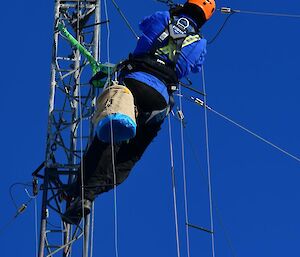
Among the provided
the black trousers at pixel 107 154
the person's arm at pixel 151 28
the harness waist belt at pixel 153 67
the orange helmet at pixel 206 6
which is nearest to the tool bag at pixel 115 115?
the black trousers at pixel 107 154

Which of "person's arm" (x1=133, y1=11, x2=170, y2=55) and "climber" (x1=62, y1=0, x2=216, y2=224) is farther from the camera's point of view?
"person's arm" (x1=133, y1=11, x2=170, y2=55)

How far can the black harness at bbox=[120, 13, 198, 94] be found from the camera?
22.0m

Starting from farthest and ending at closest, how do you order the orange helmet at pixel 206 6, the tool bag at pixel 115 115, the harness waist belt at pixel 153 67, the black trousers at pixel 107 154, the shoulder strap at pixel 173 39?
the orange helmet at pixel 206 6 → the shoulder strap at pixel 173 39 → the harness waist belt at pixel 153 67 → the black trousers at pixel 107 154 → the tool bag at pixel 115 115

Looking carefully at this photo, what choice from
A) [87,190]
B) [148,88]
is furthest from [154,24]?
[87,190]

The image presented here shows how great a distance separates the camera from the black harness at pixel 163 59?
21953 mm

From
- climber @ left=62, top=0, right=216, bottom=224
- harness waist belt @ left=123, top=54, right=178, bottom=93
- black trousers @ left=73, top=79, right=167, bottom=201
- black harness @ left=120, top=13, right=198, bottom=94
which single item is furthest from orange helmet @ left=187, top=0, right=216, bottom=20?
black trousers @ left=73, top=79, right=167, bottom=201

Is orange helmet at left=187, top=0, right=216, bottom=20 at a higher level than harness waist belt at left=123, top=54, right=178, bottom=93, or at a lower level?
higher

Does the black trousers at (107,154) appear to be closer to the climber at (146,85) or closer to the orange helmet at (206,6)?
the climber at (146,85)

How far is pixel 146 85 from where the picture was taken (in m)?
21.8

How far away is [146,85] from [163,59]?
50 centimetres

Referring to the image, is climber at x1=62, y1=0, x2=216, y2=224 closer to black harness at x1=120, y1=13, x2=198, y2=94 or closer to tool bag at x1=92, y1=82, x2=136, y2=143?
black harness at x1=120, y1=13, x2=198, y2=94

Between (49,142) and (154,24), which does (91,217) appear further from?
(154,24)

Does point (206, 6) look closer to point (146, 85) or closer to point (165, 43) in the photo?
point (165, 43)

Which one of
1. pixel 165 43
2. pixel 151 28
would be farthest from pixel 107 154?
pixel 151 28
